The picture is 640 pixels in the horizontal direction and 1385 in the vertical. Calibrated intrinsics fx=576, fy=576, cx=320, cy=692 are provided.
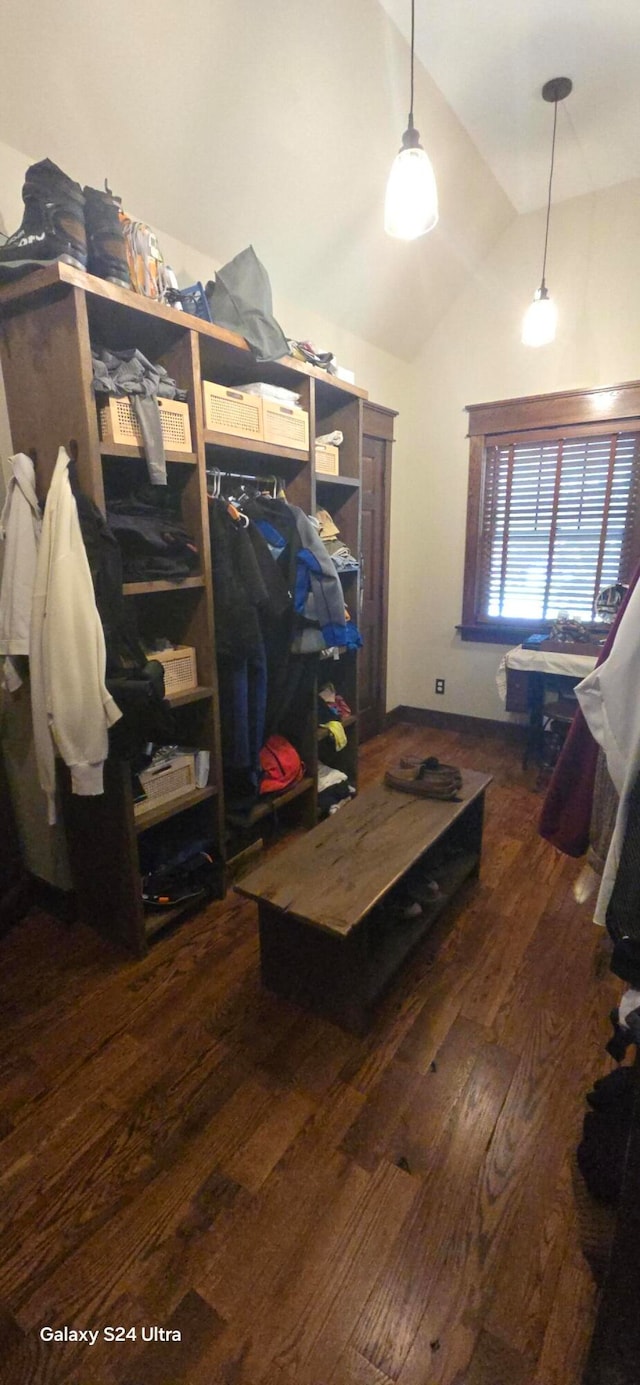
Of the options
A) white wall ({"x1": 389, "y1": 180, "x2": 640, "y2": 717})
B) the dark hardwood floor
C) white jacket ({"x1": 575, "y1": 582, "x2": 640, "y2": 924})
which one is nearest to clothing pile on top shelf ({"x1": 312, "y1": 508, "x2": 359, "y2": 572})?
white wall ({"x1": 389, "y1": 180, "x2": 640, "y2": 717})

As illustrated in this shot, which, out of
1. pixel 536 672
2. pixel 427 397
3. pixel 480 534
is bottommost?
pixel 536 672

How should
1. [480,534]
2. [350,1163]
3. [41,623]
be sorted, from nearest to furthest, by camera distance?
1. [350,1163]
2. [41,623]
3. [480,534]

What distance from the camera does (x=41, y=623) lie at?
1.61 meters

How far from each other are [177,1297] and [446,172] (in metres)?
3.94

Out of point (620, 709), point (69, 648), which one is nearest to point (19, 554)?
point (69, 648)

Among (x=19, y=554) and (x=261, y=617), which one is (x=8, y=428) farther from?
(x=261, y=617)

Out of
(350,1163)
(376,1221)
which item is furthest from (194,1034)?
(376,1221)

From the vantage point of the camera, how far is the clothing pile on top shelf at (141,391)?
1.64 metres

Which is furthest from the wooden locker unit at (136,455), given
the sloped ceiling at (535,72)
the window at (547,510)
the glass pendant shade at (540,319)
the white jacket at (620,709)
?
the window at (547,510)

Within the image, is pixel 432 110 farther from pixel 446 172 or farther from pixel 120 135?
pixel 120 135

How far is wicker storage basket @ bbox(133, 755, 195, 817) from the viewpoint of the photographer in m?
1.93

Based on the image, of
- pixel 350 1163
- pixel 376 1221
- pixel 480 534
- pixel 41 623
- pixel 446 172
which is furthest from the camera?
pixel 480 534

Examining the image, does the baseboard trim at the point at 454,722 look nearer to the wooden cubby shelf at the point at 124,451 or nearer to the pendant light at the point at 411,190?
the wooden cubby shelf at the point at 124,451

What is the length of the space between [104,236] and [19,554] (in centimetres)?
89
